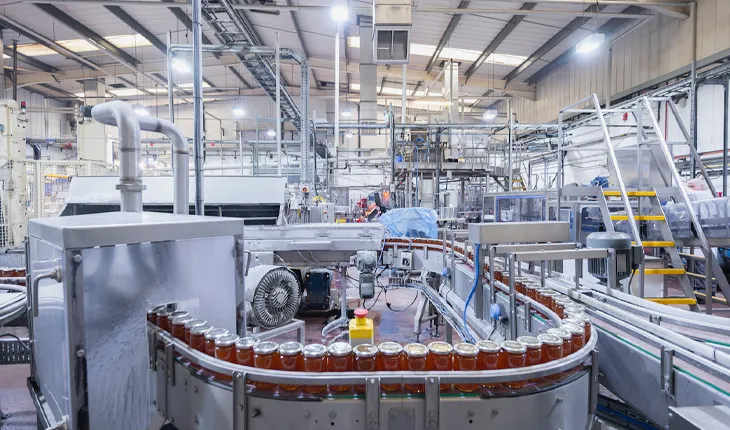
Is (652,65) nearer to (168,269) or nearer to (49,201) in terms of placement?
(168,269)

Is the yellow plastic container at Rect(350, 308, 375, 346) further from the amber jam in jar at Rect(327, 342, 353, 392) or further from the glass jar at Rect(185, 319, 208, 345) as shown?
the glass jar at Rect(185, 319, 208, 345)

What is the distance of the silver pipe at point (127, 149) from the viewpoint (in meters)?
1.70

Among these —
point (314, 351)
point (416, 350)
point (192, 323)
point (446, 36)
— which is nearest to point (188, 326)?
point (192, 323)

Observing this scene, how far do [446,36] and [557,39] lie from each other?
246cm

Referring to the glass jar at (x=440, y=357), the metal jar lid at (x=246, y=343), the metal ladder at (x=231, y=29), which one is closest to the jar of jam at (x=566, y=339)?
the glass jar at (x=440, y=357)

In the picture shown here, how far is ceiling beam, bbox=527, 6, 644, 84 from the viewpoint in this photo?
7843 mm

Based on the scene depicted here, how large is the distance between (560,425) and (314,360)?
2.39ft

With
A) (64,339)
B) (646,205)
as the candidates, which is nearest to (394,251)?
(646,205)

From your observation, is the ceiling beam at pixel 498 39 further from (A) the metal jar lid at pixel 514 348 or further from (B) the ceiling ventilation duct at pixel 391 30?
(A) the metal jar lid at pixel 514 348

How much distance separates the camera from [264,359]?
109 centimetres

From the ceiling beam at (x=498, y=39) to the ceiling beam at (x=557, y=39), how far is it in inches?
41.2

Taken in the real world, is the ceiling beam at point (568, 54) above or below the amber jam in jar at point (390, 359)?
above

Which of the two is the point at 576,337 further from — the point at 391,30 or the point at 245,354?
the point at 391,30

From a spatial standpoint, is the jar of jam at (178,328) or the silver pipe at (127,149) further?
the silver pipe at (127,149)
